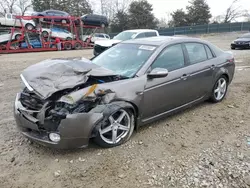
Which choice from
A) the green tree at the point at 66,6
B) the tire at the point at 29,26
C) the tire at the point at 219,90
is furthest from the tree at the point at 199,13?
the tire at the point at 219,90

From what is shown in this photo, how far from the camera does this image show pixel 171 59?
386 centimetres

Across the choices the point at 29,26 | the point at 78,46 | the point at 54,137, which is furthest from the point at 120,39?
the point at 78,46

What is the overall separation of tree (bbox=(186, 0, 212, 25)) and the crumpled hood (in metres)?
47.9

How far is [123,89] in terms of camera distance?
10.3 feet

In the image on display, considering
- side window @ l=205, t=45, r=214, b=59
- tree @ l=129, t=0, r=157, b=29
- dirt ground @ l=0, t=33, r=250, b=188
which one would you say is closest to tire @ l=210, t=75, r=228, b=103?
side window @ l=205, t=45, r=214, b=59

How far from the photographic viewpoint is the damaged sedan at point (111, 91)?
280 cm

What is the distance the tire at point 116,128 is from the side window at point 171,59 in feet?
2.95

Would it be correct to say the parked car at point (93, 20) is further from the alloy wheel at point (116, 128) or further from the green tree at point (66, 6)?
the green tree at point (66, 6)

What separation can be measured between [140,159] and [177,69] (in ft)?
5.60

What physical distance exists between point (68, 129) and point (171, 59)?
211 cm

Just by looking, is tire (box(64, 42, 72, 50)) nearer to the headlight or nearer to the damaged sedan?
the damaged sedan

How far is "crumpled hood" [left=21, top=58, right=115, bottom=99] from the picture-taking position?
2922 mm

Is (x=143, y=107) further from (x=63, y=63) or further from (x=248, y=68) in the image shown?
(x=248, y=68)

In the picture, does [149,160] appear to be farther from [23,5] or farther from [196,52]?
[23,5]
